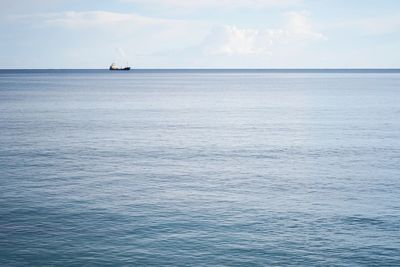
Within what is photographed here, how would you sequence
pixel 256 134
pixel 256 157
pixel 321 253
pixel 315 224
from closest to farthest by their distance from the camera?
pixel 321 253 → pixel 315 224 → pixel 256 157 → pixel 256 134

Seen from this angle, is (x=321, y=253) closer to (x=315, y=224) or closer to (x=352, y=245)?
(x=352, y=245)

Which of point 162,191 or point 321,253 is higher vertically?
point 162,191

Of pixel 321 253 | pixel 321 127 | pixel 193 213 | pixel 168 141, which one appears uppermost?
pixel 321 127

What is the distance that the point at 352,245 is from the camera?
3734 centimetres

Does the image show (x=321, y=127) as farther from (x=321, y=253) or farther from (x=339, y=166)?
(x=321, y=253)

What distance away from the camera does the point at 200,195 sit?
50.1 meters

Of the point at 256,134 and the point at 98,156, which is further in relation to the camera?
the point at 256,134

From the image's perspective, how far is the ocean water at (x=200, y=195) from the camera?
120 feet

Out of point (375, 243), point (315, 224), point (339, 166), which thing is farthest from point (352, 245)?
point (339, 166)

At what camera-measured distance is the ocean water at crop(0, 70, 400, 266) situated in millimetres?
36438

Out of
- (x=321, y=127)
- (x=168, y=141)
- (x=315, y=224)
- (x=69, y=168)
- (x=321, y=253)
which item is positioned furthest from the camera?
(x=321, y=127)

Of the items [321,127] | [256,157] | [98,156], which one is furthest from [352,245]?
[321,127]

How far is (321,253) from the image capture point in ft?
118

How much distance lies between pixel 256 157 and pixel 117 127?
1471 inches
